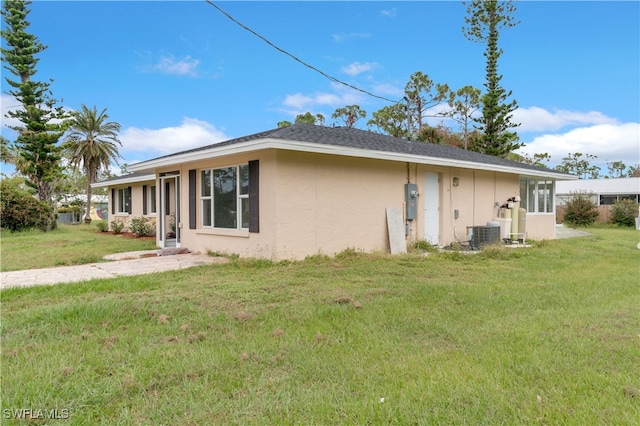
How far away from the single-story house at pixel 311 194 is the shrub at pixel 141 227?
12.7 ft

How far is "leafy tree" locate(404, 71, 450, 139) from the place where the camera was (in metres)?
28.3

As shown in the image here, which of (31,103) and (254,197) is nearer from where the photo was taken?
(254,197)

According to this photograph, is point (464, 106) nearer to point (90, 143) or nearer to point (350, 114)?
point (350, 114)

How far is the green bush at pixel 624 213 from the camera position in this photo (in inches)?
838

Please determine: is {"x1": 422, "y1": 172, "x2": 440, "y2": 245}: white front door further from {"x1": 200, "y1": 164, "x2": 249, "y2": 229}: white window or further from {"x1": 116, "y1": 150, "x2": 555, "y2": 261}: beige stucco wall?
{"x1": 200, "y1": 164, "x2": 249, "y2": 229}: white window

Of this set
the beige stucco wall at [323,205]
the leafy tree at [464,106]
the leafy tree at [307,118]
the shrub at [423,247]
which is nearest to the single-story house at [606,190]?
the leafy tree at [464,106]

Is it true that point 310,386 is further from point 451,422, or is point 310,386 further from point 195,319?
point 195,319

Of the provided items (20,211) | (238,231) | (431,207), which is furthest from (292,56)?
(20,211)

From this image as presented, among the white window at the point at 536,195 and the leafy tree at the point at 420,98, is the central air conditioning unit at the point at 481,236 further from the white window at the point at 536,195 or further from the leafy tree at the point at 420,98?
the leafy tree at the point at 420,98

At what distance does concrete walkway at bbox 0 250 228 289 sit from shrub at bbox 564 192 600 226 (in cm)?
2296

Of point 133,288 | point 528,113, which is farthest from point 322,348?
point 528,113

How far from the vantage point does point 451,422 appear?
2137mm

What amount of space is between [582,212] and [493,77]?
32.2ft

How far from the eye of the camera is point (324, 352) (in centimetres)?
308
